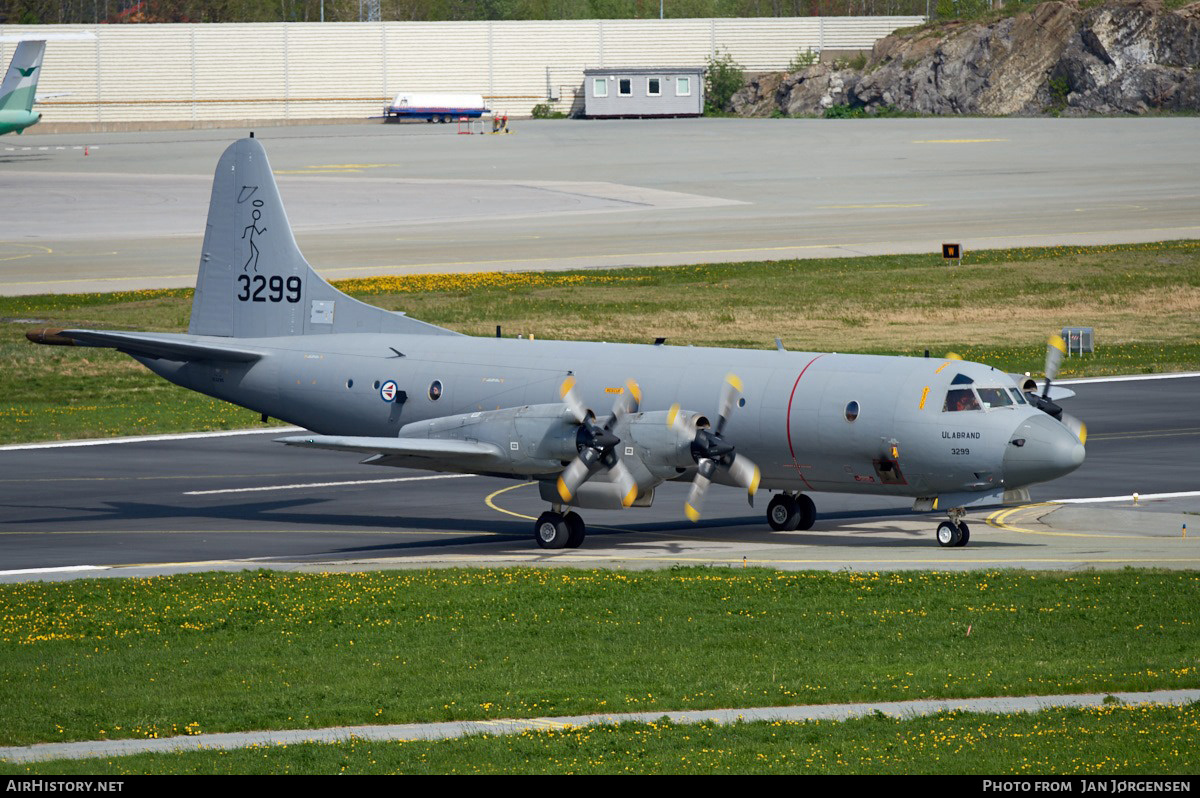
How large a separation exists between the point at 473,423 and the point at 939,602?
12939mm

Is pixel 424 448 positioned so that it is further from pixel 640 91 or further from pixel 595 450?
pixel 640 91

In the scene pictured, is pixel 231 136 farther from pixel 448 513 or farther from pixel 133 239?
pixel 448 513

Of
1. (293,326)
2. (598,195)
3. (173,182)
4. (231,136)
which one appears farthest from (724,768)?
(231,136)

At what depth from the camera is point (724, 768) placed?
56.3ft

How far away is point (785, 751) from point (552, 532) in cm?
1792

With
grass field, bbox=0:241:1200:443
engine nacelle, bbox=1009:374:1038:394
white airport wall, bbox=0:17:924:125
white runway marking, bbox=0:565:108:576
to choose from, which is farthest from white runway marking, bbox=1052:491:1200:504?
white airport wall, bbox=0:17:924:125

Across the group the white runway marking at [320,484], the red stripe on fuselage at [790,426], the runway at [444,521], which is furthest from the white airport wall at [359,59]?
the red stripe on fuselage at [790,426]

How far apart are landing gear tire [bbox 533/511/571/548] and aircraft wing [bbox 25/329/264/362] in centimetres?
958

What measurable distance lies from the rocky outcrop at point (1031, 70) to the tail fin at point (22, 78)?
78.5m

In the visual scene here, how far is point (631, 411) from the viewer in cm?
3472

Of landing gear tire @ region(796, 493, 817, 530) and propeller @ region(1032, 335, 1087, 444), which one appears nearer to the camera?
propeller @ region(1032, 335, 1087, 444)

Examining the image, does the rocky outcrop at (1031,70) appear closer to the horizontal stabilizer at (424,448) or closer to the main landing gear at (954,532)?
the main landing gear at (954,532)

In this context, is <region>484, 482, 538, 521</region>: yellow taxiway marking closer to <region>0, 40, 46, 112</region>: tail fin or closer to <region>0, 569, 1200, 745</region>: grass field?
<region>0, 569, 1200, 745</region>: grass field

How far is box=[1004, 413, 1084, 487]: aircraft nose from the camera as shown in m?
32.2
